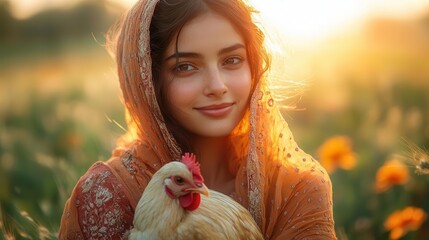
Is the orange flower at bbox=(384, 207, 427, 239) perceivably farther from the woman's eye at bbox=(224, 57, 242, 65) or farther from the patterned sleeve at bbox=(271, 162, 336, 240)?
the woman's eye at bbox=(224, 57, 242, 65)

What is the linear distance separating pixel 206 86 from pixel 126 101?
383mm

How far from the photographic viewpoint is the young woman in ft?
9.02

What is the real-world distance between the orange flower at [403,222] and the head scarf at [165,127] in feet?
3.17

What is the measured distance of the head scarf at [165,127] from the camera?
2.81 m

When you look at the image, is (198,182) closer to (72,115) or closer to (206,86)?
(206,86)

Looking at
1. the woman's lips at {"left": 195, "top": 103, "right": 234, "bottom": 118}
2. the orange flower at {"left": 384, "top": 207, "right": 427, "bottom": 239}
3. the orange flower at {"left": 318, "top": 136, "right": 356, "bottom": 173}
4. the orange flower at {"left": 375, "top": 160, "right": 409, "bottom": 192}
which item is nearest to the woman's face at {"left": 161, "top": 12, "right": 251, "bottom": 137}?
the woman's lips at {"left": 195, "top": 103, "right": 234, "bottom": 118}

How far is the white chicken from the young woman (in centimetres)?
34

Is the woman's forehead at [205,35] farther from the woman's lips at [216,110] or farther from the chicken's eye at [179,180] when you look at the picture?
the chicken's eye at [179,180]

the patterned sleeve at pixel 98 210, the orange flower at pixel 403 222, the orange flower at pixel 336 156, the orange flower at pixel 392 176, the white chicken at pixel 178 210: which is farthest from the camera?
the orange flower at pixel 336 156

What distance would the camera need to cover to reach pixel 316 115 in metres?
5.56

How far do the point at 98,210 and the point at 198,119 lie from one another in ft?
1.65

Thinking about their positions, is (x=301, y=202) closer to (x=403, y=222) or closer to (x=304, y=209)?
(x=304, y=209)

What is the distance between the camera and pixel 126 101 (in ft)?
9.63

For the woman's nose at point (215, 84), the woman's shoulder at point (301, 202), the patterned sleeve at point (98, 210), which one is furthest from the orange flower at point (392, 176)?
the patterned sleeve at point (98, 210)
